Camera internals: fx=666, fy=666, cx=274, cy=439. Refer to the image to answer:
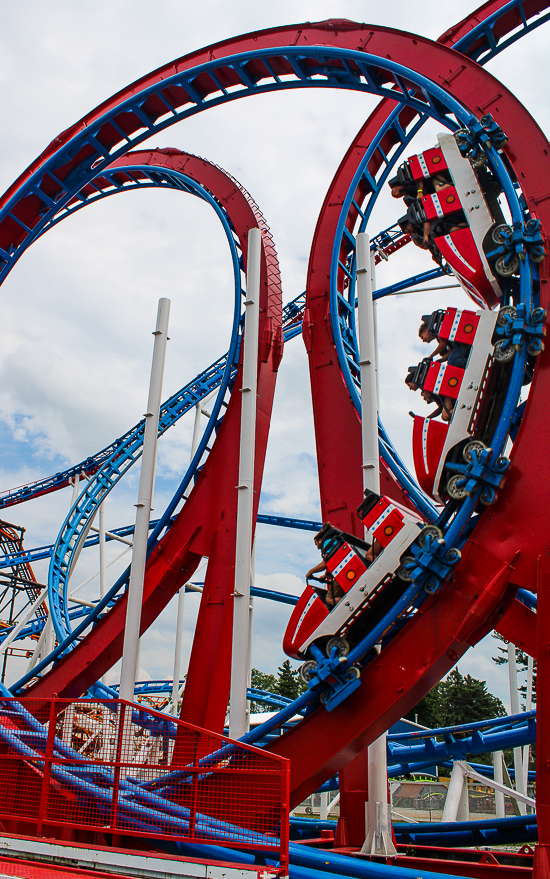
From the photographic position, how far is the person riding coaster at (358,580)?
436 cm

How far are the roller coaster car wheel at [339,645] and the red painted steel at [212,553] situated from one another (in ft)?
7.74

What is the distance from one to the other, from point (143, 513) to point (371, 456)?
8.65ft

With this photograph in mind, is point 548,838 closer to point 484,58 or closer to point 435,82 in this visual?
point 435,82

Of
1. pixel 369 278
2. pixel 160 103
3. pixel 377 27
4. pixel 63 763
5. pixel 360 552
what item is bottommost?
pixel 63 763

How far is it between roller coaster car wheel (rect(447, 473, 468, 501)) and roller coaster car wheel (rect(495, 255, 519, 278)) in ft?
4.53

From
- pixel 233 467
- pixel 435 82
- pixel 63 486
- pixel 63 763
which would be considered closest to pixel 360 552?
pixel 63 763

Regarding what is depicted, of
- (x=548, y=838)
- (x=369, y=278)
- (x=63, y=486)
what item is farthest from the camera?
(x=63, y=486)

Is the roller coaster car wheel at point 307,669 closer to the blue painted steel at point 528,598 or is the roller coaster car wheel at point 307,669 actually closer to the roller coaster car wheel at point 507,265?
the blue painted steel at point 528,598

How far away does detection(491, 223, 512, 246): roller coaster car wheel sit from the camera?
14.5 feet

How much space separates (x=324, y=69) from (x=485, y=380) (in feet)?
13.0

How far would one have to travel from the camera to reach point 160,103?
24.6 feet

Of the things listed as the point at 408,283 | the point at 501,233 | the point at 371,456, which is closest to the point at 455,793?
the point at 371,456

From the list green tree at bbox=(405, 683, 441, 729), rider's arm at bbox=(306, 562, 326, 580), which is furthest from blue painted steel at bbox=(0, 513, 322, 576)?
green tree at bbox=(405, 683, 441, 729)

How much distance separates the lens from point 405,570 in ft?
14.1
